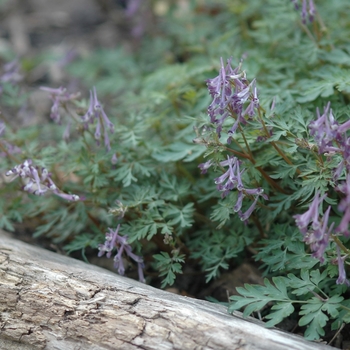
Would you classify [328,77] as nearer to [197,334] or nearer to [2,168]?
[197,334]

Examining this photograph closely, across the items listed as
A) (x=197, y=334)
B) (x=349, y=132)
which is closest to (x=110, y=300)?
(x=197, y=334)

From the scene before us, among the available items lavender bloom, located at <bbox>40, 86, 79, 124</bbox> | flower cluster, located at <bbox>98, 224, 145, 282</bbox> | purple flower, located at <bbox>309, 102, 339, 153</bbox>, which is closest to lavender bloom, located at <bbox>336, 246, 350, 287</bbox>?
purple flower, located at <bbox>309, 102, 339, 153</bbox>

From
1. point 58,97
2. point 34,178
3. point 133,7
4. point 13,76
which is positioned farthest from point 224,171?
point 133,7

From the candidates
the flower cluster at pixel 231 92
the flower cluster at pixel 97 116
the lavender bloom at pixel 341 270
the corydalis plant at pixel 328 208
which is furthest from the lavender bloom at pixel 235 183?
the flower cluster at pixel 97 116

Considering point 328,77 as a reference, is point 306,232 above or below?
below

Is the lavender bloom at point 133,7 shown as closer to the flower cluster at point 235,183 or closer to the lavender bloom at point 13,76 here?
the lavender bloom at point 13,76

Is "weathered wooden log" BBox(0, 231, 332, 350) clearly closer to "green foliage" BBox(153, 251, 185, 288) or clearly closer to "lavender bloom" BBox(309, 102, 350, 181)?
"green foliage" BBox(153, 251, 185, 288)
